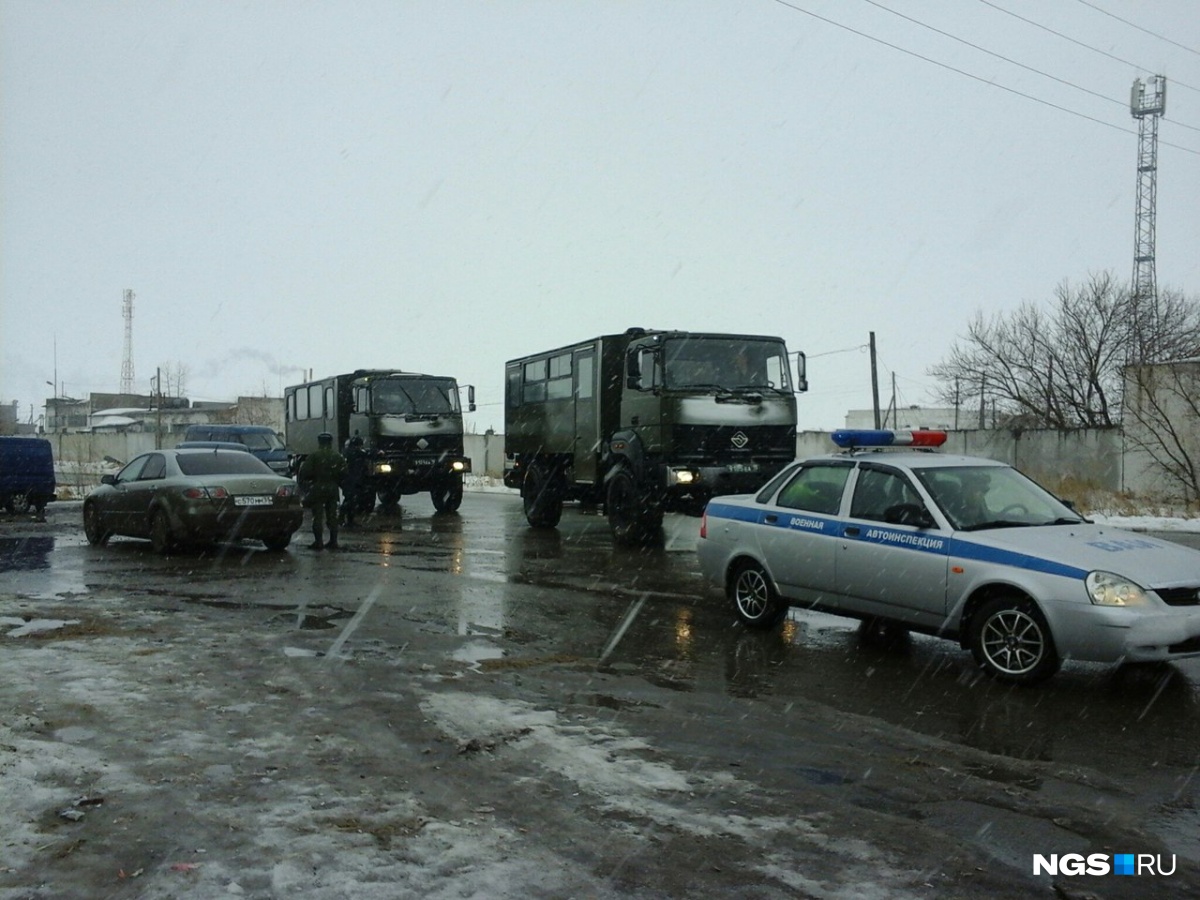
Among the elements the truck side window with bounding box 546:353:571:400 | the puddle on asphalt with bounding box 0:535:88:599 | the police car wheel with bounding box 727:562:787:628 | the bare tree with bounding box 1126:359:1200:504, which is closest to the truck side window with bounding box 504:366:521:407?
the truck side window with bounding box 546:353:571:400

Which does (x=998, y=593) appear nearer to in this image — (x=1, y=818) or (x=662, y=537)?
(x=1, y=818)

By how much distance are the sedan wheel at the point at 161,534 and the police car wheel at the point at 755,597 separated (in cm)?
861

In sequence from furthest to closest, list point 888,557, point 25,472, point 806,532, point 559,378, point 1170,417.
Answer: point 1170,417, point 25,472, point 559,378, point 806,532, point 888,557

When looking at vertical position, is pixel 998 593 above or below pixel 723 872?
above

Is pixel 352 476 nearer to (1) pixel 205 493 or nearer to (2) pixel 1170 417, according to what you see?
(1) pixel 205 493

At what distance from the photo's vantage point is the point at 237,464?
51.4ft

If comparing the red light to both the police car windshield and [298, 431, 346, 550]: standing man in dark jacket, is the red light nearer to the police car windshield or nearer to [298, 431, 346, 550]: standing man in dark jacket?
the police car windshield

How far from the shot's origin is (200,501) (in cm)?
1457

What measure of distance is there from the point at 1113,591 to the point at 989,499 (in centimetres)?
153

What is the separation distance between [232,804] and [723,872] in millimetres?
2082

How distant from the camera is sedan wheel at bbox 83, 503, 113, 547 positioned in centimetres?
1652

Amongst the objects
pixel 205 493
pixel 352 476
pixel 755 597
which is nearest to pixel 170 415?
pixel 352 476

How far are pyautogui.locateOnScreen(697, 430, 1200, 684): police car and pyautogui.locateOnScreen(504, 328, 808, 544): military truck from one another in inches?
203

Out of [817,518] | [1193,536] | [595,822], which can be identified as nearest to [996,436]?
[1193,536]
